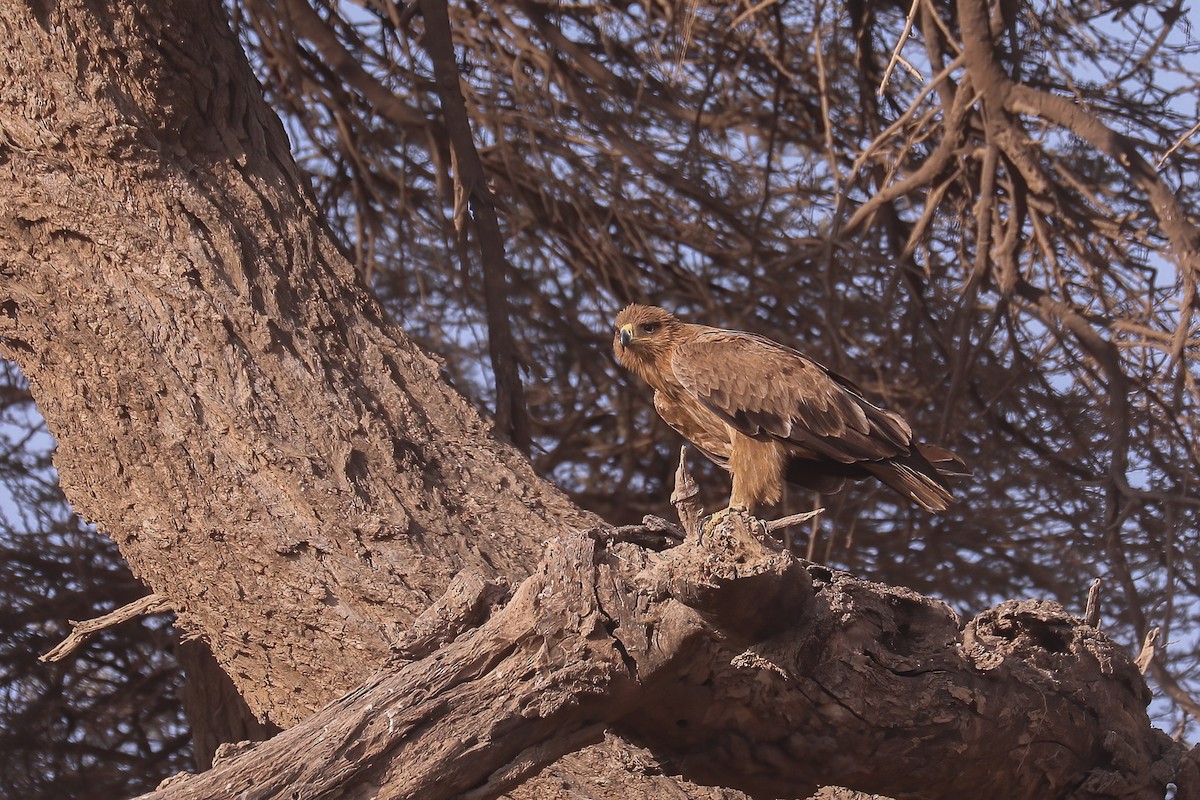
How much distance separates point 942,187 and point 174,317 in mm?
3303

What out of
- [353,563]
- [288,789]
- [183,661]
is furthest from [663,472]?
[288,789]

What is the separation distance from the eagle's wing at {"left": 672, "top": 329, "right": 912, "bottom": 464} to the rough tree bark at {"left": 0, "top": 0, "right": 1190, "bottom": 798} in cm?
86

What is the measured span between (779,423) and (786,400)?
9cm

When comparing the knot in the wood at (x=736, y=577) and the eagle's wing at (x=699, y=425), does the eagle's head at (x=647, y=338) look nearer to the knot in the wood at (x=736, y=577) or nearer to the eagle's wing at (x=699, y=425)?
the eagle's wing at (x=699, y=425)

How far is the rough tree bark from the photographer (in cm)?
262

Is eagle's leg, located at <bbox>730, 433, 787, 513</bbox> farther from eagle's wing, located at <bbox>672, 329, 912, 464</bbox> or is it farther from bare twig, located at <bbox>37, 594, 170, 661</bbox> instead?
bare twig, located at <bbox>37, 594, 170, 661</bbox>

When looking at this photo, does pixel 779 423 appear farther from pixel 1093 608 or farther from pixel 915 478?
pixel 1093 608

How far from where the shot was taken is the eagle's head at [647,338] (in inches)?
195

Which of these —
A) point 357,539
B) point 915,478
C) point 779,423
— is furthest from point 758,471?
point 357,539

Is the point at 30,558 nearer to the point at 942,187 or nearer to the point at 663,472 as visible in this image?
the point at 663,472

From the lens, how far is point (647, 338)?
16.4ft

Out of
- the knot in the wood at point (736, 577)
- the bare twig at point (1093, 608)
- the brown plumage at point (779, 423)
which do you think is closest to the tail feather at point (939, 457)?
the brown plumage at point (779, 423)

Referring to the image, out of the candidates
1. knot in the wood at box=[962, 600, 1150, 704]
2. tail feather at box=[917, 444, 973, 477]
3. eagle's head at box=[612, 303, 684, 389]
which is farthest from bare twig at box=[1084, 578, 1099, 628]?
eagle's head at box=[612, 303, 684, 389]

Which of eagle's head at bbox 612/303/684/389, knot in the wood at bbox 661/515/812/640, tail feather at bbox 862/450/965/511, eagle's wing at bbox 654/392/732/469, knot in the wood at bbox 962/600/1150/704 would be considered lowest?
knot in the wood at bbox 962/600/1150/704
